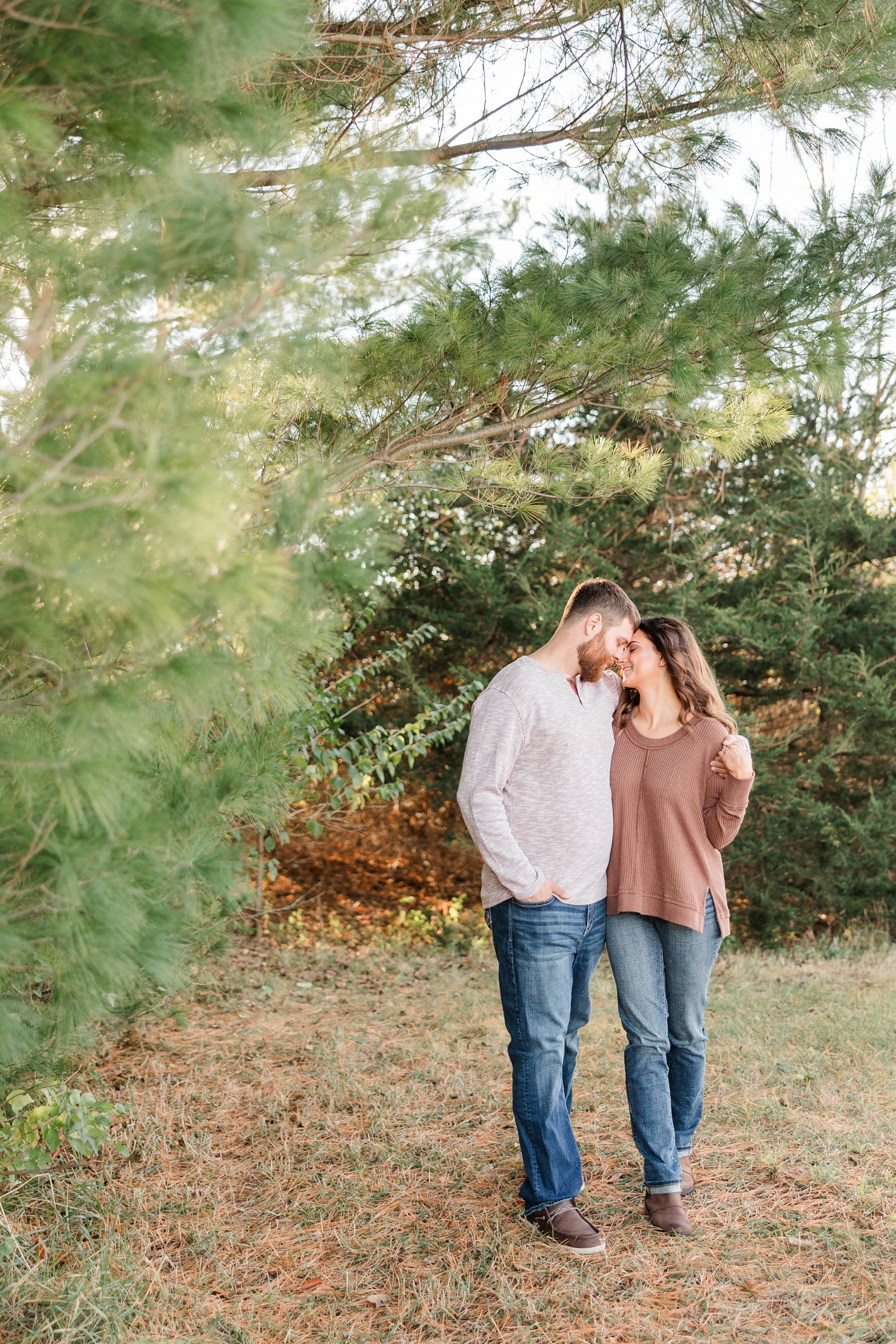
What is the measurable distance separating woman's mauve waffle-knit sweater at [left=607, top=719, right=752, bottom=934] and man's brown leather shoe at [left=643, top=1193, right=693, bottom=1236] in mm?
757

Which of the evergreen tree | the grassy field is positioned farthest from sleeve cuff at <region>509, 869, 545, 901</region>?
the evergreen tree

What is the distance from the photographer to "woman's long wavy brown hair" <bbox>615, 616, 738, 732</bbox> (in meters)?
2.82

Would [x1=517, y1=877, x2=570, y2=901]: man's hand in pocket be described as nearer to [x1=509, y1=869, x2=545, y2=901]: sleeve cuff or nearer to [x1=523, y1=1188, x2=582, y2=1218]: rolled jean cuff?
[x1=509, y1=869, x2=545, y2=901]: sleeve cuff

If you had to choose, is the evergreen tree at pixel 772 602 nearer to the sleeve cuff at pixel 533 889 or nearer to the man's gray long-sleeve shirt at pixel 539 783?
the man's gray long-sleeve shirt at pixel 539 783

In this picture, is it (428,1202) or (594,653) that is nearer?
(594,653)

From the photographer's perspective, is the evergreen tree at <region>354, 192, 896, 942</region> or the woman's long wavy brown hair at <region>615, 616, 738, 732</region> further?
the evergreen tree at <region>354, 192, 896, 942</region>

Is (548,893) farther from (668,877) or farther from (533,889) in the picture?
(668,877)

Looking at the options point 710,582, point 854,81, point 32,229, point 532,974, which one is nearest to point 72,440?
point 32,229

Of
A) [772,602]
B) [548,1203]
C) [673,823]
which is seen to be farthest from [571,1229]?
[772,602]

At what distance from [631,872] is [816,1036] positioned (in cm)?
227

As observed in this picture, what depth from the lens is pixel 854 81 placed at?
3.31 metres

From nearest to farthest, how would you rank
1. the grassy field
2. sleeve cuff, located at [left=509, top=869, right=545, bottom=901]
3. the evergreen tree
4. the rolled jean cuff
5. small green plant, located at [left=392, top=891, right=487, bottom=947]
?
1. the grassy field
2. sleeve cuff, located at [left=509, top=869, right=545, bottom=901]
3. the rolled jean cuff
4. the evergreen tree
5. small green plant, located at [left=392, top=891, right=487, bottom=947]

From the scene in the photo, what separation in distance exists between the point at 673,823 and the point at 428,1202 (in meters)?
1.39

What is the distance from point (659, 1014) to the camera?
270 cm
